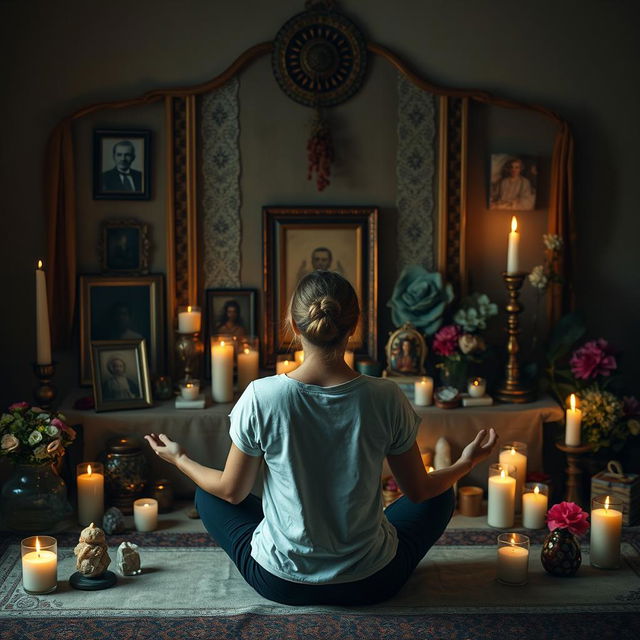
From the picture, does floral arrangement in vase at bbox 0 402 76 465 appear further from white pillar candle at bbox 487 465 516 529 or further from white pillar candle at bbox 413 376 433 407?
white pillar candle at bbox 487 465 516 529

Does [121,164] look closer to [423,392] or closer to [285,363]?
[285,363]

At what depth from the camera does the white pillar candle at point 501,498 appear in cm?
320

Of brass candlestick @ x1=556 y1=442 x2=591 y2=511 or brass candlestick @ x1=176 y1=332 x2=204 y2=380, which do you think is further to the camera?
brass candlestick @ x1=176 y1=332 x2=204 y2=380

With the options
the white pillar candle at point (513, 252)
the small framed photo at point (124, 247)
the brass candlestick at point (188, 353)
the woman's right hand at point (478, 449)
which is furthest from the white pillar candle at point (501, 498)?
the small framed photo at point (124, 247)

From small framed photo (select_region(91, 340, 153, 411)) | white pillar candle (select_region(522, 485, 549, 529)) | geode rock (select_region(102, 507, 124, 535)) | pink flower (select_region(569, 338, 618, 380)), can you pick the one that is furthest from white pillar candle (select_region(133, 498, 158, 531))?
pink flower (select_region(569, 338, 618, 380))

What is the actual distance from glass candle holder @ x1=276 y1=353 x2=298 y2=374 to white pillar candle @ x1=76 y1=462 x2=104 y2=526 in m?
0.82

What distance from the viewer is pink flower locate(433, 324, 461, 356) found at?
3611mm

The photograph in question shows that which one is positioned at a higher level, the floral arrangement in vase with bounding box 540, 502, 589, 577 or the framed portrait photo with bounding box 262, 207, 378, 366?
the framed portrait photo with bounding box 262, 207, 378, 366

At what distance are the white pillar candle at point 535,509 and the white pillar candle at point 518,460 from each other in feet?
0.37

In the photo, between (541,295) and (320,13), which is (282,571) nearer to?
(541,295)

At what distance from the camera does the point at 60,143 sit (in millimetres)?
3611

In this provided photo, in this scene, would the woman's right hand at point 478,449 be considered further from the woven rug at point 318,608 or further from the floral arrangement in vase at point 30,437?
the floral arrangement in vase at point 30,437

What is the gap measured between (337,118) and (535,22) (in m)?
0.90

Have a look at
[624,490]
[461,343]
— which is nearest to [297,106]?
[461,343]
